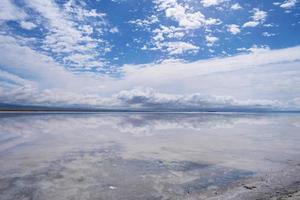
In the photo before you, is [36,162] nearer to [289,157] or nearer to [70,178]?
[70,178]

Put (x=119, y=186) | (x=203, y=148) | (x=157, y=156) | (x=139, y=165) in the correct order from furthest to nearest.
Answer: (x=203, y=148) → (x=157, y=156) → (x=139, y=165) → (x=119, y=186)

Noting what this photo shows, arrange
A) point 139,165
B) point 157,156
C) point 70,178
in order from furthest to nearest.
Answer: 1. point 157,156
2. point 139,165
3. point 70,178

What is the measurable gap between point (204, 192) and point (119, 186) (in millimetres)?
2761

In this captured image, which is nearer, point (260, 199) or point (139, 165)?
point (260, 199)

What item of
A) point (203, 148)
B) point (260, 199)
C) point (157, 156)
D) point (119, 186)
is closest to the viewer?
point (260, 199)

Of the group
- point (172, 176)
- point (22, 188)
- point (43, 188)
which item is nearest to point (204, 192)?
point (172, 176)

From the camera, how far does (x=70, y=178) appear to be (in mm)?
9961

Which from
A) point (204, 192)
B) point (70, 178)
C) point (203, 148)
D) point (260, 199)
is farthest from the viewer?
point (203, 148)

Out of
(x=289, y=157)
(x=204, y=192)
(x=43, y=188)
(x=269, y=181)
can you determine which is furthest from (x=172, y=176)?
(x=289, y=157)

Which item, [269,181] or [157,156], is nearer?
[269,181]

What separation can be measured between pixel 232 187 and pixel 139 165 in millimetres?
4534

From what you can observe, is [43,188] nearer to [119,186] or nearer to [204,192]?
[119,186]

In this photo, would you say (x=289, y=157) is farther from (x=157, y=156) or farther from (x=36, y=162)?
(x=36, y=162)

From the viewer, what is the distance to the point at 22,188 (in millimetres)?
8680
